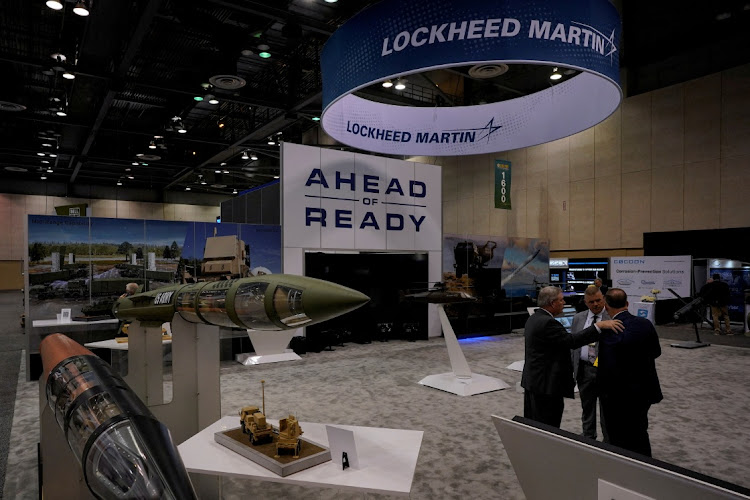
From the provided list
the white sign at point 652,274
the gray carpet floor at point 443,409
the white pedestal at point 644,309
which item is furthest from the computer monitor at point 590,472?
the white sign at point 652,274

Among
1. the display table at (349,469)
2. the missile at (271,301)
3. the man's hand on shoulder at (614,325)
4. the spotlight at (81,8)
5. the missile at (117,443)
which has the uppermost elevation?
the spotlight at (81,8)

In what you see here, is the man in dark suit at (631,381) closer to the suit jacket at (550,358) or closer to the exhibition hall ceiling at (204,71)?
the suit jacket at (550,358)

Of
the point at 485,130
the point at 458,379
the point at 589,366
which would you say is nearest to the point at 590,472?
the point at 589,366

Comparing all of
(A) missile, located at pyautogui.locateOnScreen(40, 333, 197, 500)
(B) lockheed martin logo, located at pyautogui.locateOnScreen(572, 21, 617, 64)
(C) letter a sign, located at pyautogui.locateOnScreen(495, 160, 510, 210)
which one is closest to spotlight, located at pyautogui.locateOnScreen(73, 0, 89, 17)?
(B) lockheed martin logo, located at pyautogui.locateOnScreen(572, 21, 617, 64)

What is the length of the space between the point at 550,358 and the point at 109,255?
7.55 m

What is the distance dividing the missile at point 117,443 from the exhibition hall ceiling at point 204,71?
7964 mm

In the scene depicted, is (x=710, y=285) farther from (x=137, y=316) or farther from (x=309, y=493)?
(x=137, y=316)

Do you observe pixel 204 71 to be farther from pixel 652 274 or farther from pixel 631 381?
pixel 652 274

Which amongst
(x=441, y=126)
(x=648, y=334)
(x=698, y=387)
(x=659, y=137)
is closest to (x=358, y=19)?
(x=441, y=126)

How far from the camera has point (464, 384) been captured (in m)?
6.50

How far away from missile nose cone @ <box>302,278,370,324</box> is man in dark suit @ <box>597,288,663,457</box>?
2471 mm

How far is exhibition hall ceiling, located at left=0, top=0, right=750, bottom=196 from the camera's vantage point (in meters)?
8.70

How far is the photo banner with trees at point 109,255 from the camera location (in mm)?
7609

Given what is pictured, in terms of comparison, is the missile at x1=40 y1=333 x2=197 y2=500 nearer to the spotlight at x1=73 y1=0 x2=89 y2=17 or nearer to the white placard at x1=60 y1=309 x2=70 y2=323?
the white placard at x1=60 y1=309 x2=70 y2=323
